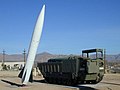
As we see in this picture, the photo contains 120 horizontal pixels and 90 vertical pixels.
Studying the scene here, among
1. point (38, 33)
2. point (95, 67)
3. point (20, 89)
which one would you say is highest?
point (38, 33)

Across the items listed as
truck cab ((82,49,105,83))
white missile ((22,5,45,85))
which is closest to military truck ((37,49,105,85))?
truck cab ((82,49,105,83))

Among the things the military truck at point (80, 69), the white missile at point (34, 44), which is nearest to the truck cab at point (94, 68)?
the military truck at point (80, 69)

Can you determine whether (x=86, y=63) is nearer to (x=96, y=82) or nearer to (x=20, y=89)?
(x=96, y=82)

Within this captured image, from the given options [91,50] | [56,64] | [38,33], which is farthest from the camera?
[56,64]

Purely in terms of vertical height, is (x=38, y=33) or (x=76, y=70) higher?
(x=38, y=33)

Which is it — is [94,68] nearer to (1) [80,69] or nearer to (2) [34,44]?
(1) [80,69]

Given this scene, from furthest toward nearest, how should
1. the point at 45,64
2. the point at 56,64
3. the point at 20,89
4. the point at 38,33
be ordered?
the point at 45,64
the point at 56,64
the point at 38,33
the point at 20,89

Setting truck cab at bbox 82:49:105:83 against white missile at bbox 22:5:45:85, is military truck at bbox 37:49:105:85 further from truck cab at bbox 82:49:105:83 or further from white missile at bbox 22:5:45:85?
white missile at bbox 22:5:45:85

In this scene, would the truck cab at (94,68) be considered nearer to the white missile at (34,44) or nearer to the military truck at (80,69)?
the military truck at (80,69)

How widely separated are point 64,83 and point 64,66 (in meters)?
1.84

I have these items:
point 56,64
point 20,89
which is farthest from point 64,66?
point 20,89

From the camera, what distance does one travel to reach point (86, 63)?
27953 mm

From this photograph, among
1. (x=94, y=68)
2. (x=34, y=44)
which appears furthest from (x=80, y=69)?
(x=34, y=44)

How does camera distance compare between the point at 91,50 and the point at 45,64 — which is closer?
the point at 91,50
